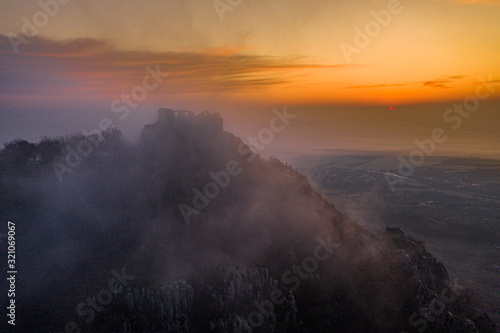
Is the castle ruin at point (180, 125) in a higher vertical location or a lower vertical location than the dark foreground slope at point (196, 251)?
higher

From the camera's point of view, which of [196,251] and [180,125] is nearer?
[196,251]

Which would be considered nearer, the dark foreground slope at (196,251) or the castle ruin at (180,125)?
the dark foreground slope at (196,251)

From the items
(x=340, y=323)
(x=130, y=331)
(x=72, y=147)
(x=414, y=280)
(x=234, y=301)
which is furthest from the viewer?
(x=72, y=147)

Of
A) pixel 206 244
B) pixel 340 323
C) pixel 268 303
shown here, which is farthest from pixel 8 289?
pixel 340 323

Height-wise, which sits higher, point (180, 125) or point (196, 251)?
point (180, 125)

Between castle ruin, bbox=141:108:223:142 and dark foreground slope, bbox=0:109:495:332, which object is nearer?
dark foreground slope, bbox=0:109:495:332

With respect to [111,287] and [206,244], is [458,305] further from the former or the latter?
[111,287]

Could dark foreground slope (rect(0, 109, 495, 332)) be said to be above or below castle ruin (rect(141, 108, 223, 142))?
below

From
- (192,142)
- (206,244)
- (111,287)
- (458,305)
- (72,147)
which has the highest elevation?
(72,147)
